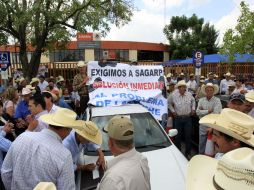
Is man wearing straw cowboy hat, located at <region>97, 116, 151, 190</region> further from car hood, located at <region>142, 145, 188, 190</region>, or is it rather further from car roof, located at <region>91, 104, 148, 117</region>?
car roof, located at <region>91, 104, 148, 117</region>

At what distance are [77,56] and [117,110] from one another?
35.0m

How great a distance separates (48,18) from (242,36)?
10053mm

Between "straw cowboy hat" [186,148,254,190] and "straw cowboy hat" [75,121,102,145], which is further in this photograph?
"straw cowboy hat" [75,121,102,145]

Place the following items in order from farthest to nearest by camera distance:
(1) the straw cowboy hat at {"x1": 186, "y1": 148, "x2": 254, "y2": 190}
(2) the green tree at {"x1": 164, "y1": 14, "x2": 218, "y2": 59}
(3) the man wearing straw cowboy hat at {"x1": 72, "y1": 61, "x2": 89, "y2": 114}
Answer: (2) the green tree at {"x1": 164, "y1": 14, "x2": 218, "y2": 59}
(3) the man wearing straw cowboy hat at {"x1": 72, "y1": 61, "x2": 89, "y2": 114}
(1) the straw cowboy hat at {"x1": 186, "y1": 148, "x2": 254, "y2": 190}

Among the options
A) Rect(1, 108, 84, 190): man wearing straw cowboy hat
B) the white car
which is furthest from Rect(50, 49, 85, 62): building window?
Rect(1, 108, 84, 190): man wearing straw cowboy hat

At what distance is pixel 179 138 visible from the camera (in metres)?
8.33

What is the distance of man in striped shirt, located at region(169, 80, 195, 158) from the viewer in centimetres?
818

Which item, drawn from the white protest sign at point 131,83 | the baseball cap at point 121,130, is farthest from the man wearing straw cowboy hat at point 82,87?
the baseball cap at point 121,130

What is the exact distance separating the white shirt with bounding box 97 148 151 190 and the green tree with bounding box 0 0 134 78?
14.6 meters

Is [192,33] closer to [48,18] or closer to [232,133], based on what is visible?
[48,18]

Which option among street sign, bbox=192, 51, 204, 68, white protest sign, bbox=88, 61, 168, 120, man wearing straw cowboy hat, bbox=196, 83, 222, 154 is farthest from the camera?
street sign, bbox=192, 51, 204, 68

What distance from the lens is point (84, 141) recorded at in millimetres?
4246

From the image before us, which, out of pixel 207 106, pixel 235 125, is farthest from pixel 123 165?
pixel 207 106

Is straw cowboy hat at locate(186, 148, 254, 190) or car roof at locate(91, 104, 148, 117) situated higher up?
straw cowboy hat at locate(186, 148, 254, 190)
